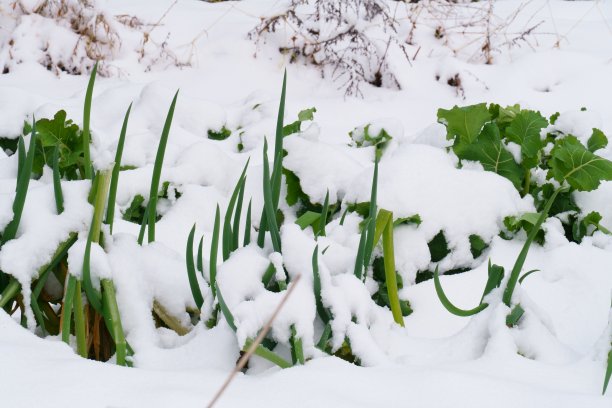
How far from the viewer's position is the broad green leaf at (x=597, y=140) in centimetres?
160

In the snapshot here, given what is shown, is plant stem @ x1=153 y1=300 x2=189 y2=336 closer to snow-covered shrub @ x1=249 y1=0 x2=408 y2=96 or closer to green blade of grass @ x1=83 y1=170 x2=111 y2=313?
green blade of grass @ x1=83 y1=170 x2=111 y2=313

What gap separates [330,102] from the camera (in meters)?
2.88

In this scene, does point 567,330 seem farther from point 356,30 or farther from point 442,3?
point 442,3

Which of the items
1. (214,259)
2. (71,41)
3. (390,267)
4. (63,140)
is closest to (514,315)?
(390,267)

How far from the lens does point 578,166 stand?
5.05 feet

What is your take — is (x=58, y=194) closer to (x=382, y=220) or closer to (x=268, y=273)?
(x=268, y=273)

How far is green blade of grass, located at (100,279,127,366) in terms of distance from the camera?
2.99ft

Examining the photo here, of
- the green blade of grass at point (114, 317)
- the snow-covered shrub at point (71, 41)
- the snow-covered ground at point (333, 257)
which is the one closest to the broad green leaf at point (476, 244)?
the snow-covered ground at point (333, 257)

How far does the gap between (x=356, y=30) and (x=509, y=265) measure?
1.82 metres

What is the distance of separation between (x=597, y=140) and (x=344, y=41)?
176cm

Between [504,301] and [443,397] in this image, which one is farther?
[504,301]

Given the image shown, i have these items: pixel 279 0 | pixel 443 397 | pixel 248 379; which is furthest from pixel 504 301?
pixel 279 0

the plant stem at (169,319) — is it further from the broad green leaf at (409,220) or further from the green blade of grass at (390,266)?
the broad green leaf at (409,220)

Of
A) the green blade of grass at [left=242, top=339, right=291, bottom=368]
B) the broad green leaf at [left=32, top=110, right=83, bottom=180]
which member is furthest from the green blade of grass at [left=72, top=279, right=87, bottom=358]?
the broad green leaf at [left=32, top=110, right=83, bottom=180]
